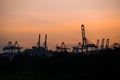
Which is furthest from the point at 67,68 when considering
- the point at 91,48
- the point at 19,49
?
the point at 19,49

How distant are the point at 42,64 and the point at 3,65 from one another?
8958mm

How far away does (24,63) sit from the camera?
255ft

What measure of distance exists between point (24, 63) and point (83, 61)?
17406 mm

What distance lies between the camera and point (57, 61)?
69250mm

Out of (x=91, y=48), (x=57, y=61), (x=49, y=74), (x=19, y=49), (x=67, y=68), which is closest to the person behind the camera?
(x=49, y=74)

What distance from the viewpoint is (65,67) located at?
64750 millimetres

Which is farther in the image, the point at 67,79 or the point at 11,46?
the point at 11,46

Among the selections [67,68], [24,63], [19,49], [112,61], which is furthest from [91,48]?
[112,61]

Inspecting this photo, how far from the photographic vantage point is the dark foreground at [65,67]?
51369mm

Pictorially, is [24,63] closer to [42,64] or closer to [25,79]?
[42,64]

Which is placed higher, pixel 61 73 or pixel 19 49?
pixel 19 49

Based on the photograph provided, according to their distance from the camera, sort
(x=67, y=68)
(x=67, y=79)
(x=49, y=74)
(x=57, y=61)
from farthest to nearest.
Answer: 1. (x=57, y=61)
2. (x=67, y=68)
3. (x=49, y=74)
4. (x=67, y=79)

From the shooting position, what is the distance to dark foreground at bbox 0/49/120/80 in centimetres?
5137

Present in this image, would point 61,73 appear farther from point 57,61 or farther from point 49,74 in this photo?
point 57,61
